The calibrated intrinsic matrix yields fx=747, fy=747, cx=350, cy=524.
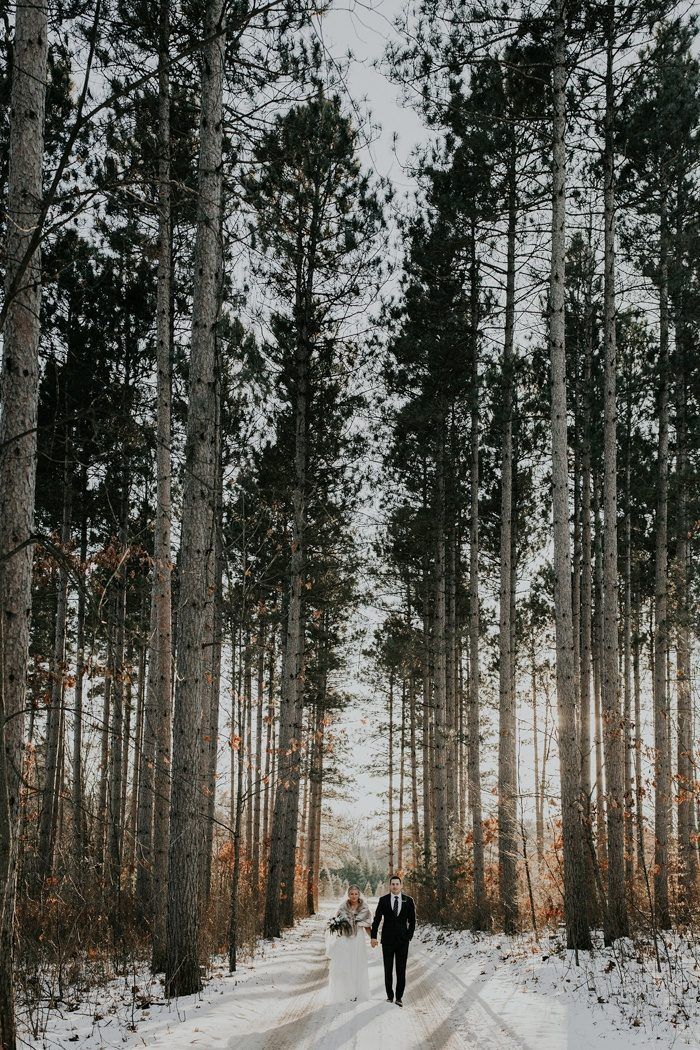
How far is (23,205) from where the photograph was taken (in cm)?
547

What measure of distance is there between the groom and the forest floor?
0.88ft

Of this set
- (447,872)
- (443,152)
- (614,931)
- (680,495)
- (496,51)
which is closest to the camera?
(614,931)

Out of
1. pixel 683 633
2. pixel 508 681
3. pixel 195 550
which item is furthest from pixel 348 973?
pixel 683 633

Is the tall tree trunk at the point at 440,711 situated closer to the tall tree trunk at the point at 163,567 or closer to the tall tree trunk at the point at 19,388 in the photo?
the tall tree trunk at the point at 163,567

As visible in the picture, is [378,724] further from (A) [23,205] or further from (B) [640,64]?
(A) [23,205]

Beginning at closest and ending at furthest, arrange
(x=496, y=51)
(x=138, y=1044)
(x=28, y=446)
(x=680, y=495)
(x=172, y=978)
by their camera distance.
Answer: (x=28, y=446) < (x=138, y=1044) < (x=172, y=978) < (x=496, y=51) < (x=680, y=495)

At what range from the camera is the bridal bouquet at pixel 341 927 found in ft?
31.4

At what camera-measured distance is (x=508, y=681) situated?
14.7 m

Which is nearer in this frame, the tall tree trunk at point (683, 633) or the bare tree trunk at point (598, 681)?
the bare tree trunk at point (598, 681)

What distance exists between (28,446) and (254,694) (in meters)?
25.7

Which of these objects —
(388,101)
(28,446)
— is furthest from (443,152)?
(28,446)

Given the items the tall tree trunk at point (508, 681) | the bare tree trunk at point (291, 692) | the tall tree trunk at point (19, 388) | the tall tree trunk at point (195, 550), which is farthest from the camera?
the bare tree trunk at point (291, 692)

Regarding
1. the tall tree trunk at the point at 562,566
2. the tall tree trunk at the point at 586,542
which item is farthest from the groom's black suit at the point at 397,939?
A: the tall tree trunk at the point at 586,542

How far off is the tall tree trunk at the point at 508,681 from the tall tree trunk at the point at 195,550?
20.6ft
